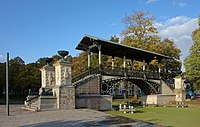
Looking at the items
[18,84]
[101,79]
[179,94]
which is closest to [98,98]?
[101,79]

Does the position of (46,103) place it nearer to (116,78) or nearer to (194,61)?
(116,78)

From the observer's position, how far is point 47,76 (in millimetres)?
25312

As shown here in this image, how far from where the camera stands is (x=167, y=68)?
46.9 meters

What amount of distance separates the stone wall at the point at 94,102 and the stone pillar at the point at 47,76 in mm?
4646

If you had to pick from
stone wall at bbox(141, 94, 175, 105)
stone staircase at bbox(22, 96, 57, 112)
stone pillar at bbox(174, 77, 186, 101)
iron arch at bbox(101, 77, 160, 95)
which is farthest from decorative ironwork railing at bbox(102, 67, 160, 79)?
stone staircase at bbox(22, 96, 57, 112)

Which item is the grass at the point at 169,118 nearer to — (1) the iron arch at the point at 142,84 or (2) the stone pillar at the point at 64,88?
(2) the stone pillar at the point at 64,88

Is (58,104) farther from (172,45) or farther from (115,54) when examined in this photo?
(172,45)

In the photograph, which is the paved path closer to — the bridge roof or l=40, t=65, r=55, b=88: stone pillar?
l=40, t=65, r=55, b=88: stone pillar

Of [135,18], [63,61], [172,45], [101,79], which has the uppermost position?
[135,18]

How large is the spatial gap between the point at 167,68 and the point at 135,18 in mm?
12448

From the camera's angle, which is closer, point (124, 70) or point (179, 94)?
point (124, 70)

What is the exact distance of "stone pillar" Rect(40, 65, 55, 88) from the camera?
2514 cm

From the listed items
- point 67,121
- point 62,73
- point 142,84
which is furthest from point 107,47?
point 67,121

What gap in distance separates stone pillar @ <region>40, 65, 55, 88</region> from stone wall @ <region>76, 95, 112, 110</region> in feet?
15.2
